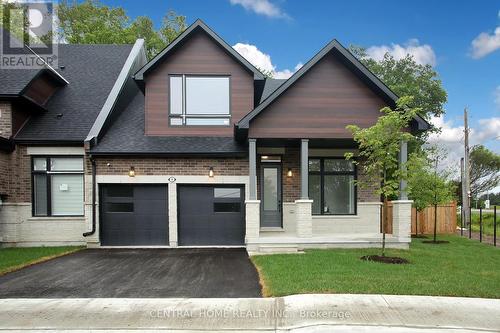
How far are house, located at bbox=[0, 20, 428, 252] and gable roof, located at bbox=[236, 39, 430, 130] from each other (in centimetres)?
4

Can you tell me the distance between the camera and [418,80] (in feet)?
73.9

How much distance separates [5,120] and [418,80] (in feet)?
78.8

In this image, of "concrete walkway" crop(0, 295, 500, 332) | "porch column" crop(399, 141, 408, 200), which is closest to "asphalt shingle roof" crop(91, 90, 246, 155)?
"porch column" crop(399, 141, 408, 200)

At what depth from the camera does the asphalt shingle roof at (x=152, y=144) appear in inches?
434

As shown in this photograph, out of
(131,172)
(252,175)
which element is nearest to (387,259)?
(252,175)

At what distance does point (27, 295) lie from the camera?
6172 millimetres

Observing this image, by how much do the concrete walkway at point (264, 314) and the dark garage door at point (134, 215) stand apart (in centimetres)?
542

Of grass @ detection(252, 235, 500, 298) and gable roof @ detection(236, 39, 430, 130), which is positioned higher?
gable roof @ detection(236, 39, 430, 130)

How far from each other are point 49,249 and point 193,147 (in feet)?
19.4

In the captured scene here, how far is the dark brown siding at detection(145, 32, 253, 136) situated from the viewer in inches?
466

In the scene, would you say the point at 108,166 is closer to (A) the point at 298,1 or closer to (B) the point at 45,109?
(B) the point at 45,109

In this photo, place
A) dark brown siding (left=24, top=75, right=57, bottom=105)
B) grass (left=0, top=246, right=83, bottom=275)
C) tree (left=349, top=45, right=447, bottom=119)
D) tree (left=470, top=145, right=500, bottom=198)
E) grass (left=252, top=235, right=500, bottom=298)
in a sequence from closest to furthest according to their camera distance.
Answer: grass (left=252, top=235, right=500, bottom=298)
grass (left=0, top=246, right=83, bottom=275)
dark brown siding (left=24, top=75, right=57, bottom=105)
tree (left=349, top=45, right=447, bottom=119)
tree (left=470, top=145, right=500, bottom=198)

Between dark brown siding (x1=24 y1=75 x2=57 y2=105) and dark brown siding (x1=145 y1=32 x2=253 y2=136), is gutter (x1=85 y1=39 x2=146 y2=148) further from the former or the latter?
dark brown siding (x1=24 y1=75 x2=57 y2=105)

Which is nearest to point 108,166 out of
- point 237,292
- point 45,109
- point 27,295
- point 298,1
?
point 45,109
